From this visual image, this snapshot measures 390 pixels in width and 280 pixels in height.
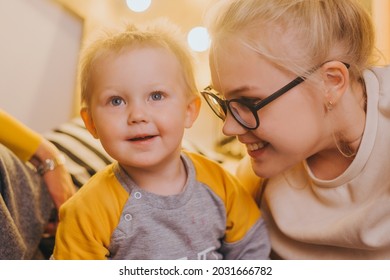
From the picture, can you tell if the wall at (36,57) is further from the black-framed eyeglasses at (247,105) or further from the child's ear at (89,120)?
the black-framed eyeglasses at (247,105)

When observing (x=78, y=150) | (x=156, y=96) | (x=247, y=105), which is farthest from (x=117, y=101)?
(x=78, y=150)

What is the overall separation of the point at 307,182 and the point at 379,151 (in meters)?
0.17

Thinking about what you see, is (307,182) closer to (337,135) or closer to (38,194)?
(337,135)

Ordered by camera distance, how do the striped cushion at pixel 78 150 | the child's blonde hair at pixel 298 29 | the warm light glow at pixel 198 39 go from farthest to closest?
the striped cushion at pixel 78 150 < the warm light glow at pixel 198 39 < the child's blonde hair at pixel 298 29

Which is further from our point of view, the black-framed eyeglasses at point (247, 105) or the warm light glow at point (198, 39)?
the warm light glow at point (198, 39)

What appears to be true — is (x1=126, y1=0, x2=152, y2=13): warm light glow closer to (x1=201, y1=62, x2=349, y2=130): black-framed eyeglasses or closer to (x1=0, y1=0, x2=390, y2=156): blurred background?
(x1=0, y1=0, x2=390, y2=156): blurred background

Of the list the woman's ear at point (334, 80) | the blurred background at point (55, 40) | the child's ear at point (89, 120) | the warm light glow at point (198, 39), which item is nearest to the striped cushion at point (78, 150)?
the blurred background at point (55, 40)

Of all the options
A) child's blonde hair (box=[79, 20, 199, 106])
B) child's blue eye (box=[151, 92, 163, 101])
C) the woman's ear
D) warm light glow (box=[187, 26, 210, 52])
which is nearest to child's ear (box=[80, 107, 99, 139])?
child's blonde hair (box=[79, 20, 199, 106])

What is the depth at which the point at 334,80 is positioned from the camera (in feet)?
2.49

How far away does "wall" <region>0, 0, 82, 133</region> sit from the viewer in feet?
3.10

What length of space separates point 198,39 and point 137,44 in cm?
18

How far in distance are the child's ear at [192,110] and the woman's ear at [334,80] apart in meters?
0.22

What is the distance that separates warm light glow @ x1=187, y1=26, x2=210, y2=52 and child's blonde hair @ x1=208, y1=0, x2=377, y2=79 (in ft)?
0.30

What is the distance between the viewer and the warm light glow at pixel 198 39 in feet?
2.83
